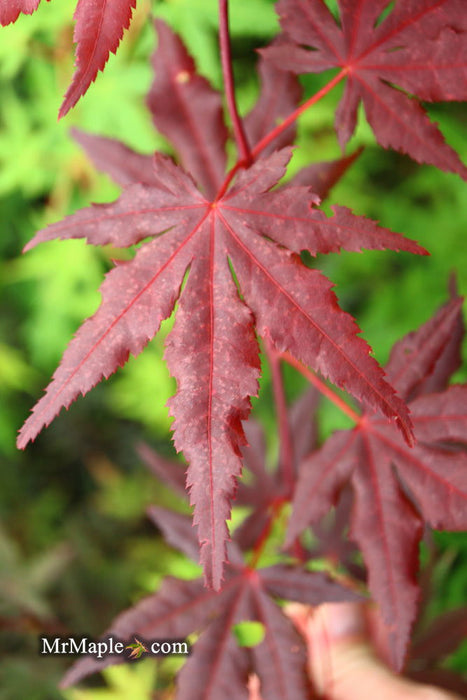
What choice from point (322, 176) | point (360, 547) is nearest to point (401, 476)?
point (360, 547)

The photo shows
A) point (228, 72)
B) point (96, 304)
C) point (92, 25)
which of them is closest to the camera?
point (92, 25)

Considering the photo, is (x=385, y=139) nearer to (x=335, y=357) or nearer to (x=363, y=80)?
(x=363, y=80)

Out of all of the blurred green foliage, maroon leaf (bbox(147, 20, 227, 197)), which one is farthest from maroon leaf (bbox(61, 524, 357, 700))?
maroon leaf (bbox(147, 20, 227, 197))

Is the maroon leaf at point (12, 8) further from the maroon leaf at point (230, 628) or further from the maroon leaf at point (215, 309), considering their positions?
the maroon leaf at point (230, 628)

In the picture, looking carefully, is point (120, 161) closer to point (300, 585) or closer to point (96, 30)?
point (96, 30)

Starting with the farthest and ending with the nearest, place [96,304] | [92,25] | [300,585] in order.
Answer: [96,304]
[300,585]
[92,25]

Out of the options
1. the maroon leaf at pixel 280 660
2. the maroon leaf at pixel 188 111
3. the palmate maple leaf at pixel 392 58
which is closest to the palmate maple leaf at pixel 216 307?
the palmate maple leaf at pixel 392 58

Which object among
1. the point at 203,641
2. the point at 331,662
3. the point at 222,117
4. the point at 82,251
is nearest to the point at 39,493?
the point at 82,251
